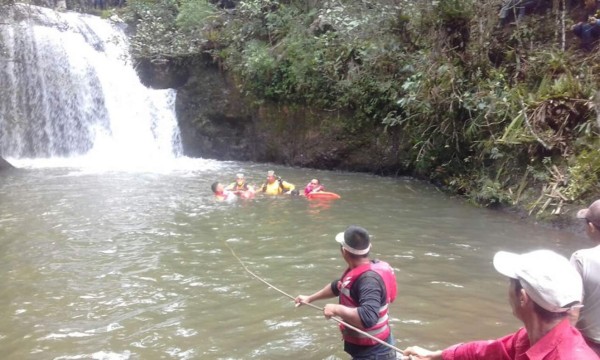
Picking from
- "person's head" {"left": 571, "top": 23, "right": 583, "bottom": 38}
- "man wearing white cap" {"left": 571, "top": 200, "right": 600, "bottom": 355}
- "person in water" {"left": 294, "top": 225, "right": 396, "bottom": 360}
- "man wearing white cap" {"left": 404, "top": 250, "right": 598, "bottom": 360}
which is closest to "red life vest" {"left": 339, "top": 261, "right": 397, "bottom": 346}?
"person in water" {"left": 294, "top": 225, "right": 396, "bottom": 360}

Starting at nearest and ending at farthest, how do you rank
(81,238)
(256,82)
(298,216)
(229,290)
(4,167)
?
(229,290), (81,238), (298,216), (4,167), (256,82)

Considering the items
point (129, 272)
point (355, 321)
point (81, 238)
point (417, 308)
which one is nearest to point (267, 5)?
point (81, 238)

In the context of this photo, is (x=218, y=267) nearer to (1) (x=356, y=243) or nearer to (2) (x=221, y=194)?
(1) (x=356, y=243)

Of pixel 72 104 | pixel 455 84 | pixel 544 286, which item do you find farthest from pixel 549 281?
pixel 72 104

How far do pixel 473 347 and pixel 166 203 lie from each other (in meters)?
8.90

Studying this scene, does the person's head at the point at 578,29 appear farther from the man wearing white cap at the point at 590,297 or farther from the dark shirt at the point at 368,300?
the dark shirt at the point at 368,300

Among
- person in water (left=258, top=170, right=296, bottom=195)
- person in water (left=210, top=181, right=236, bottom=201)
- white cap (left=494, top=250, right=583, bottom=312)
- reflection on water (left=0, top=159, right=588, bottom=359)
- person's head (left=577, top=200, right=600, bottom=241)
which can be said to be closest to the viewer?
white cap (left=494, top=250, right=583, bottom=312)

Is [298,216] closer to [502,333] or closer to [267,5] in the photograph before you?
[502,333]

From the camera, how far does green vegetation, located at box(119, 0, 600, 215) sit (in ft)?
31.9

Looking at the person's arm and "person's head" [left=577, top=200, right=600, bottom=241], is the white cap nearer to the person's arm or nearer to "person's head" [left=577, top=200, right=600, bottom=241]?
"person's head" [left=577, top=200, right=600, bottom=241]

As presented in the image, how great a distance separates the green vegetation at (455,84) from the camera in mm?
9711

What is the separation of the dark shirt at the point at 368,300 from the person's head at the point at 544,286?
47.1 inches

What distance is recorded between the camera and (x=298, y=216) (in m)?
9.95

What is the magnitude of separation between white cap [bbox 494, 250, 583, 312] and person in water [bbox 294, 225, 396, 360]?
1.27 m
